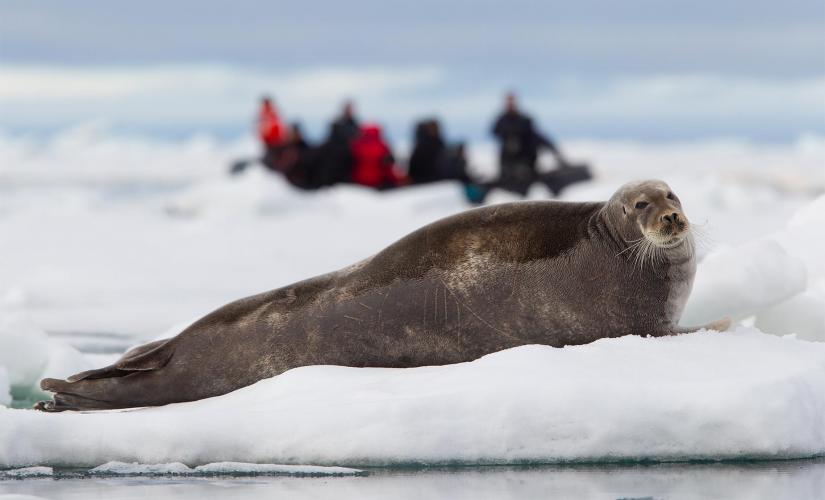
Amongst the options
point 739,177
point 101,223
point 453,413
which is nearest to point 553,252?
point 453,413

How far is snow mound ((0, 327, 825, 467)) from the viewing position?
4297 mm

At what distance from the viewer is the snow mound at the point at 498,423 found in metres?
4.30

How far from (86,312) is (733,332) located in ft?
16.9

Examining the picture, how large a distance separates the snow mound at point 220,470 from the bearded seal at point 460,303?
0.88 meters

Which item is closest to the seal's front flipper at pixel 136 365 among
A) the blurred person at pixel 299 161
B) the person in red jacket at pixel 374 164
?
the person in red jacket at pixel 374 164

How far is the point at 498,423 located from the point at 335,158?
1637 centimetres

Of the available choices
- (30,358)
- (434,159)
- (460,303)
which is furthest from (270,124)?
(460,303)

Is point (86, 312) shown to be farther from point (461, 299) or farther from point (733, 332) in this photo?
point (733, 332)

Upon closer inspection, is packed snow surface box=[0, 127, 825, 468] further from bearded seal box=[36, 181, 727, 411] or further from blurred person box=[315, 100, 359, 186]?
blurred person box=[315, 100, 359, 186]

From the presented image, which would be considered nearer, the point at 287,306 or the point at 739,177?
the point at 287,306

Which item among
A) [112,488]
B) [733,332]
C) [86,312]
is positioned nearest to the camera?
[112,488]

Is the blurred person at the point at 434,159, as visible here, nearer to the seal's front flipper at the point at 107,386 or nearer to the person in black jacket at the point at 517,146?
the person in black jacket at the point at 517,146

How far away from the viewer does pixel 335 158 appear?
20484mm

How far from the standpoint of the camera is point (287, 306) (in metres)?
5.29
